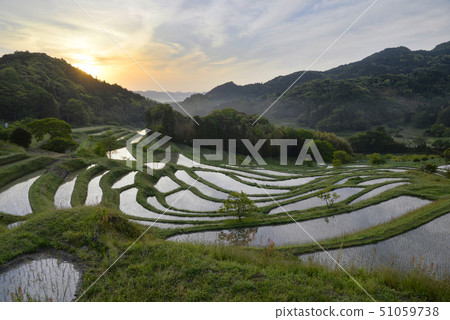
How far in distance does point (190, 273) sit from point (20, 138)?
26927mm

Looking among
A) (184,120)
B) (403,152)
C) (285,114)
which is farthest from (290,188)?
(285,114)

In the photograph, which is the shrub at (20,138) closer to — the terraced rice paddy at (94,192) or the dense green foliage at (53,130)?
the dense green foliage at (53,130)

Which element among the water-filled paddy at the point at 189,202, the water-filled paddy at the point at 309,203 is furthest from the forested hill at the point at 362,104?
the water-filled paddy at the point at 309,203

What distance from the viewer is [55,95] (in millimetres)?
67875

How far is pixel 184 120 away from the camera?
159ft

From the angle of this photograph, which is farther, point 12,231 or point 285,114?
point 285,114

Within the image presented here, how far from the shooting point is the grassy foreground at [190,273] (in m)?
5.13

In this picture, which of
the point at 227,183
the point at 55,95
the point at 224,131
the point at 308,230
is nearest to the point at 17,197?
the point at 227,183

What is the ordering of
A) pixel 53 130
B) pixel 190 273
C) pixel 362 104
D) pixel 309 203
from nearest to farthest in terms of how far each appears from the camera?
pixel 190 273
pixel 309 203
pixel 53 130
pixel 362 104

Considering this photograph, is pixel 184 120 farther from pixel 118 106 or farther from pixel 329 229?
pixel 118 106

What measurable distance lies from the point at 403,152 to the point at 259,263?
66526 millimetres

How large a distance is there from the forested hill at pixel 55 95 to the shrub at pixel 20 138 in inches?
1374

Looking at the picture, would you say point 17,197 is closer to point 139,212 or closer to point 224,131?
point 139,212

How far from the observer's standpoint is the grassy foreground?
513 centimetres
